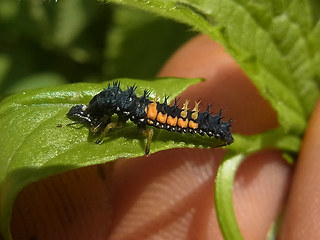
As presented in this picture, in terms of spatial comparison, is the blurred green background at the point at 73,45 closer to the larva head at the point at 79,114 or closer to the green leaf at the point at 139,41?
the green leaf at the point at 139,41

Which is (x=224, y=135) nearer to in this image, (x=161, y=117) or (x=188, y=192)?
(x=161, y=117)

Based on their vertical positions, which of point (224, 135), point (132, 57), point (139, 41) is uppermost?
point (224, 135)

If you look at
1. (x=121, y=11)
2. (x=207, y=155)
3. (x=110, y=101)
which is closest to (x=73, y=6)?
(x=121, y=11)

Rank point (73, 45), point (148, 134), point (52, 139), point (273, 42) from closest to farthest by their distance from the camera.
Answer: point (52, 139), point (148, 134), point (273, 42), point (73, 45)

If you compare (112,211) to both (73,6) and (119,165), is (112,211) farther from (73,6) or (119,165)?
(73,6)

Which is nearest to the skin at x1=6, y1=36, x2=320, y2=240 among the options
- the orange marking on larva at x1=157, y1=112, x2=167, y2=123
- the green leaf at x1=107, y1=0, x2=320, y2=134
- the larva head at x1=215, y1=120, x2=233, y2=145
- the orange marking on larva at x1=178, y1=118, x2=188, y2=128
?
the green leaf at x1=107, y1=0, x2=320, y2=134

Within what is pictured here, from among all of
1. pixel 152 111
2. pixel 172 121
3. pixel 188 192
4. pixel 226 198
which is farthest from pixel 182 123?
pixel 188 192

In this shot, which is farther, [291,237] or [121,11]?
[121,11]
